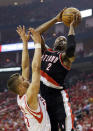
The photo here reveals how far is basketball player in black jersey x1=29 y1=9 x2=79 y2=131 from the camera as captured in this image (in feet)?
13.4

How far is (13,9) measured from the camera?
31500mm

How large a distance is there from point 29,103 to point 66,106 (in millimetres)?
849

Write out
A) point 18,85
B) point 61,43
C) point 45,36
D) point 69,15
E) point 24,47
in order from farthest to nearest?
point 45,36
point 24,47
point 61,43
point 69,15
point 18,85

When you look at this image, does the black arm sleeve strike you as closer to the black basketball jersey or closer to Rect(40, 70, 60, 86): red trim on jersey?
the black basketball jersey

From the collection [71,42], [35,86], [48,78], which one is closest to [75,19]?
[71,42]

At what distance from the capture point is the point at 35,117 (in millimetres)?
3621

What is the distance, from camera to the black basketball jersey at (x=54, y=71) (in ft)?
13.8

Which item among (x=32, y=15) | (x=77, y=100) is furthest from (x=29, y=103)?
(x=32, y=15)

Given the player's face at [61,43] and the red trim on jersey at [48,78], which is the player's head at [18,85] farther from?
the player's face at [61,43]

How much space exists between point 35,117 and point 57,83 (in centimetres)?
79

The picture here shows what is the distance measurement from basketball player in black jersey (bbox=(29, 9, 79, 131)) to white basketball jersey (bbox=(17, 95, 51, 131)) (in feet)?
1.10

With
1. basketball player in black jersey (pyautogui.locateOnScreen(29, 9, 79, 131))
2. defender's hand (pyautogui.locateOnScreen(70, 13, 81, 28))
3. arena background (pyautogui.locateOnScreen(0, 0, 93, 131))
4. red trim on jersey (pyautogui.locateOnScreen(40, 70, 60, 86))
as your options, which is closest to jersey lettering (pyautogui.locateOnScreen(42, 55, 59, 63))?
basketball player in black jersey (pyautogui.locateOnScreen(29, 9, 79, 131))

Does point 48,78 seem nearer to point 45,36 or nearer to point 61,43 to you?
point 61,43

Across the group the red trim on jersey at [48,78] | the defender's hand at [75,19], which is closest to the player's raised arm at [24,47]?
the red trim on jersey at [48,78]
